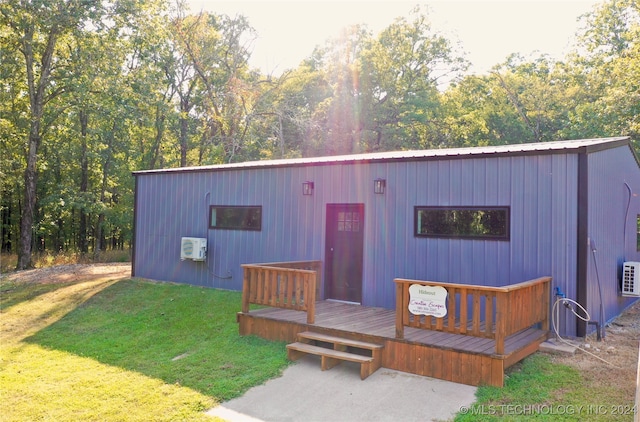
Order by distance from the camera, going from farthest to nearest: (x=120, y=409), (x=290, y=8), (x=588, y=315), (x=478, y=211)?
(x=290, y=8), (x=478, y=211), (x=588, y=315), (x=120, y=409)

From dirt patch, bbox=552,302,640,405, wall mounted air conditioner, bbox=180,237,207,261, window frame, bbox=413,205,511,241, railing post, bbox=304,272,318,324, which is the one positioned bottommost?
dirt patch, bbox=552,302,640,405

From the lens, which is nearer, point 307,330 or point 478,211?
point 307,330

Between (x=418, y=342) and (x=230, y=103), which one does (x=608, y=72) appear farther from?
(x=418, y=342)

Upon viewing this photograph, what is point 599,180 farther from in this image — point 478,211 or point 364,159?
point 364,159

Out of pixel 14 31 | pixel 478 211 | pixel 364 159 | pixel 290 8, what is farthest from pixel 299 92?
pixel 478 211

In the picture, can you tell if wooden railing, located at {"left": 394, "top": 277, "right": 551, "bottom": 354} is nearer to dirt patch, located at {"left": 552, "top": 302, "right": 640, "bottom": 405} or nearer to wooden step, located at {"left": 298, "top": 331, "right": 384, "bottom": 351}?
wooden step, located at {"left": 298, "top": 331, "right": 384, "bottom": 351}

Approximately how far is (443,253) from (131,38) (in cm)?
1352

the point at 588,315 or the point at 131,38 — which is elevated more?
the point at 131,38

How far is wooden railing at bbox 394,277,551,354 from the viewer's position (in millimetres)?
4477

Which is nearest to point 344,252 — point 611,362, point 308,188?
point 308,188

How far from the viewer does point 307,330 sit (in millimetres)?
5883

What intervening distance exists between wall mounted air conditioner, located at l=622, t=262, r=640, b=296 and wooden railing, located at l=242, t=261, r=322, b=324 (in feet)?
16.6

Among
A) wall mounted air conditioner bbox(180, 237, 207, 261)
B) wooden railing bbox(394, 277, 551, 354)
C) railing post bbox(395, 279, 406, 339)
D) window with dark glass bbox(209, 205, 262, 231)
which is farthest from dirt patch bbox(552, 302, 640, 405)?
wall mounted air conditioner bbox(180, 237, 207, 261)

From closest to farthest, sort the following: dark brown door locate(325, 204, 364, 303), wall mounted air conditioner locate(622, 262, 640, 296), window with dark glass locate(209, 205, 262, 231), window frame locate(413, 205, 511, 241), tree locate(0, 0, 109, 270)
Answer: window frame locate(413, 205, 511, 241), wall mounted air conditioner locate(622, 262, 640, 296), dark brown door locate(325, 204, 364, 303), window with dark glass locate(209, 205, 262, 231), tree locate(0, 0, 109, 270)
